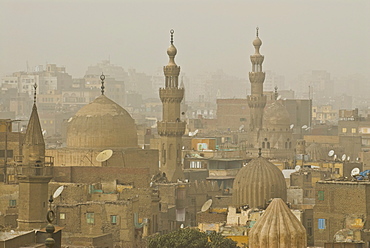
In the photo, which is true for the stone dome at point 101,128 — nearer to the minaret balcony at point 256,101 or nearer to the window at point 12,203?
the window at point 12,203

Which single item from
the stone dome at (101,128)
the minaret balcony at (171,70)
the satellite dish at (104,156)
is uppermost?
the minaret balcony at (171,70)

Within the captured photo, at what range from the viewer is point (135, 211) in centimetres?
3394

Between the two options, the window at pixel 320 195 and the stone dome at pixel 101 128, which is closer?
the window at pixel 320 195

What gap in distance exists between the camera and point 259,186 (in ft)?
121

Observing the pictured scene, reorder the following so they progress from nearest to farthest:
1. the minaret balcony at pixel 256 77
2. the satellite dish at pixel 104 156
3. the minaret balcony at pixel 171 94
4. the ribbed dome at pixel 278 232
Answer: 1. the ribbed dome at pixel 278 232
2. the satellite dish at pixel 104 156
3. the minaret balcony at pixel 171 94
4. the minaret balcony at pixel 256 77

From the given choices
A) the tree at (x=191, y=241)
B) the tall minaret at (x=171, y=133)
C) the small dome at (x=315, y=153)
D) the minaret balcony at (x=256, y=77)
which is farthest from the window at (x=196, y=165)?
the tree at (x=191, y=241)

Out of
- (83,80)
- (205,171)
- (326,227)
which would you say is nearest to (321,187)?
(326,227)

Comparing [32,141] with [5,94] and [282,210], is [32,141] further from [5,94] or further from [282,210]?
[5,94]

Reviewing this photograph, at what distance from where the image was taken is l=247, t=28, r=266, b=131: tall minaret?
6269 cm

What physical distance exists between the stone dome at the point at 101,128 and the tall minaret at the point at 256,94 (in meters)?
20.6

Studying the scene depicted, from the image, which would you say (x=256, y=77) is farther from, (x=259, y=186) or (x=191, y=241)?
(x=191, y=241)

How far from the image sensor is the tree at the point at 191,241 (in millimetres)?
28875

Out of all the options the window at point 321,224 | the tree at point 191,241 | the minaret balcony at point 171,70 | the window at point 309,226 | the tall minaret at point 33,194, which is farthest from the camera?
the minaret balcony at point 171,70

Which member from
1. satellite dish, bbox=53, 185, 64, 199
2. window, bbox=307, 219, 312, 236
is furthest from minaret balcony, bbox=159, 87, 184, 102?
window, bbox=307, 219, 312, 236
